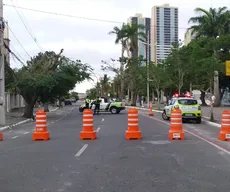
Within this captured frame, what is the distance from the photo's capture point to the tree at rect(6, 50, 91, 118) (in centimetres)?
3178

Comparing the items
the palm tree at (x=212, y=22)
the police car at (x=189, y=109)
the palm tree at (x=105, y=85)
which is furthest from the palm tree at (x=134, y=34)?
the palm tree at (x=105, y=85)

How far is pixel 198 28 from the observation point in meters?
51.8

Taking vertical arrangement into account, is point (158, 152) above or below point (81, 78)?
below

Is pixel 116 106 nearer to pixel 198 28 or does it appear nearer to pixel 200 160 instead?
pixel 198 28

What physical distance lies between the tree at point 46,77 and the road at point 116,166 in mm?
18617

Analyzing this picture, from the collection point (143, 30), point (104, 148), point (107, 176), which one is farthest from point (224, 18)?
point (107, 176)

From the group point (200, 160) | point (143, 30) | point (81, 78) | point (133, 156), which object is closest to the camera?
point (200, 160)

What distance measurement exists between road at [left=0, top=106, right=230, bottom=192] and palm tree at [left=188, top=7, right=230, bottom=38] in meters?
39.8

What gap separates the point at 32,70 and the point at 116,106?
31.5 feet

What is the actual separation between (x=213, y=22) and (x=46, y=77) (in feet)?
92.4

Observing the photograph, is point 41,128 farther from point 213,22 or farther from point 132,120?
point 213,22

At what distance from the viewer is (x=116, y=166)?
29.6ft

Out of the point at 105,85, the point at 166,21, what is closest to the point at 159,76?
the point at 166,21

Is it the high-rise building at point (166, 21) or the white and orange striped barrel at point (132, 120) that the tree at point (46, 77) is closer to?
the high-rise building at point (166, 21)
